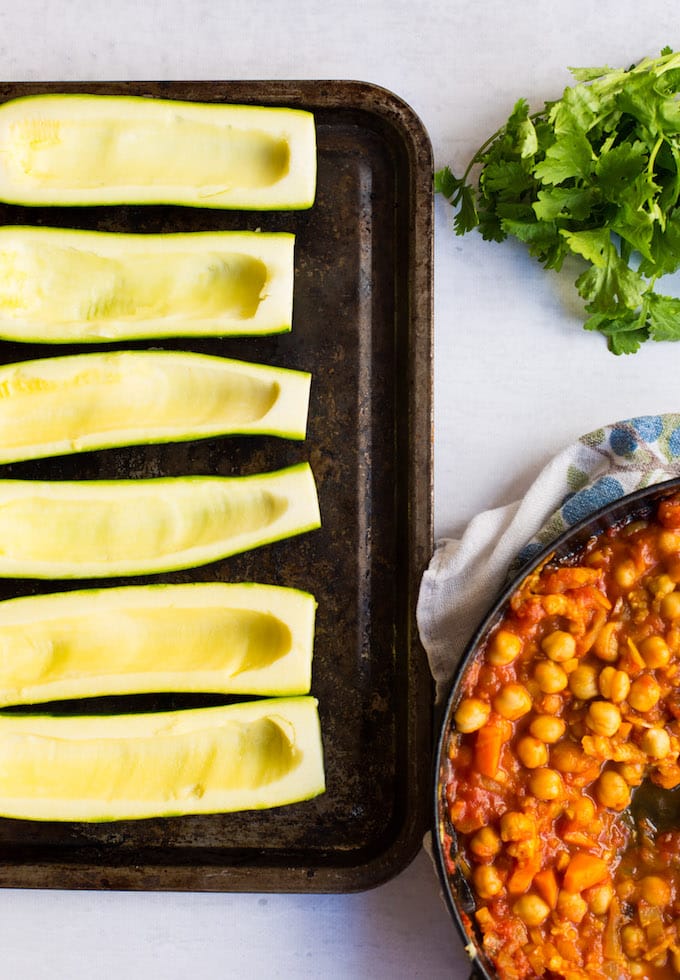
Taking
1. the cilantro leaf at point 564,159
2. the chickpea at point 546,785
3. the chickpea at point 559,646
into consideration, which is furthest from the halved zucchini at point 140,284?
the chickpea at point 546,785

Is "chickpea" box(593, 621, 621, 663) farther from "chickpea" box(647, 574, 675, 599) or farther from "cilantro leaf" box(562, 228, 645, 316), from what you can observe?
"cilantro leaf" box(562, 228, 645, 316)

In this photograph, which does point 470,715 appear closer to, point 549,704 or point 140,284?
point 549,704

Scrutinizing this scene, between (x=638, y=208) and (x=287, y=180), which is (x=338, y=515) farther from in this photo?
(x=638, y=208)

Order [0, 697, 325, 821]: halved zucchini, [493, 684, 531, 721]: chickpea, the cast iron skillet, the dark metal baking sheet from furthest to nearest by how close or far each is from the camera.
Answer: the dark metal baking sheet, [0, 697, 325, 821]: halved zucchini, [493, 684, 531, 721]: chickpea, the cast iron skillet

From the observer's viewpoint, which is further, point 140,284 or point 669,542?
point 140,284

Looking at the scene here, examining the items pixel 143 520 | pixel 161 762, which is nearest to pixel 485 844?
pixel 161 762

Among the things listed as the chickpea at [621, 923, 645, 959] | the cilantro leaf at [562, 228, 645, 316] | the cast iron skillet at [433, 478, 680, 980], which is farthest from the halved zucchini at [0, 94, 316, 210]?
the chickpea at [621, 923, 645, 959]

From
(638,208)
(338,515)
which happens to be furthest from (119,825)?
(638,208)
